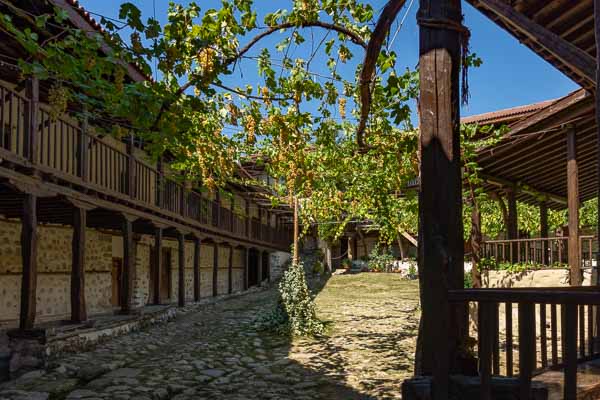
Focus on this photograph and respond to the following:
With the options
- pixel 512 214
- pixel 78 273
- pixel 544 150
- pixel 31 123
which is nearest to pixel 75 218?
pixel 78 273

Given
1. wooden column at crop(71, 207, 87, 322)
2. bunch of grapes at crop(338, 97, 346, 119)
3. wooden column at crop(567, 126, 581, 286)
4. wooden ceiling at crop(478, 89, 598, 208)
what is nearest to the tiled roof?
wooden ceiling at crop(478, 89, 598, 208)

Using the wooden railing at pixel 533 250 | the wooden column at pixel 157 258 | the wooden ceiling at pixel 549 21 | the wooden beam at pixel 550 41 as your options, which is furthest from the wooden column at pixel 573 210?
the wooden column at pixel 157 258

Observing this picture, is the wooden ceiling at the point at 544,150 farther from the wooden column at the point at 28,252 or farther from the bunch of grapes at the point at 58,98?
the wooden column at the point at 28,252

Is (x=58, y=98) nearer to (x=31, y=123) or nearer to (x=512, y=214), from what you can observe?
(x=31, y=123)

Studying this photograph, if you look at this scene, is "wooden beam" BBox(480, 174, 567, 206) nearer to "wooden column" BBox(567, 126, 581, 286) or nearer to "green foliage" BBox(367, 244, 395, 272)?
"wooden column" BBox(567, 126, 581, 286)

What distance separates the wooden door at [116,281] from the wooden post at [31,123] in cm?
716

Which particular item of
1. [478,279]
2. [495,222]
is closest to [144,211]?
[478,279]

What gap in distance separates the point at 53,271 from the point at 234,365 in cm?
589

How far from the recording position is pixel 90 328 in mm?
8055

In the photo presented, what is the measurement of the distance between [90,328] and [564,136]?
8.64 m

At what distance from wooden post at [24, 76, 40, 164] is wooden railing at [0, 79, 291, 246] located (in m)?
0.01

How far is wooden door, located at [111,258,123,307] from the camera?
13.9m

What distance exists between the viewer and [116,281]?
14008 millimetres

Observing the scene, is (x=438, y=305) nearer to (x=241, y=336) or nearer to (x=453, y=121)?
(x=453, y=121)
